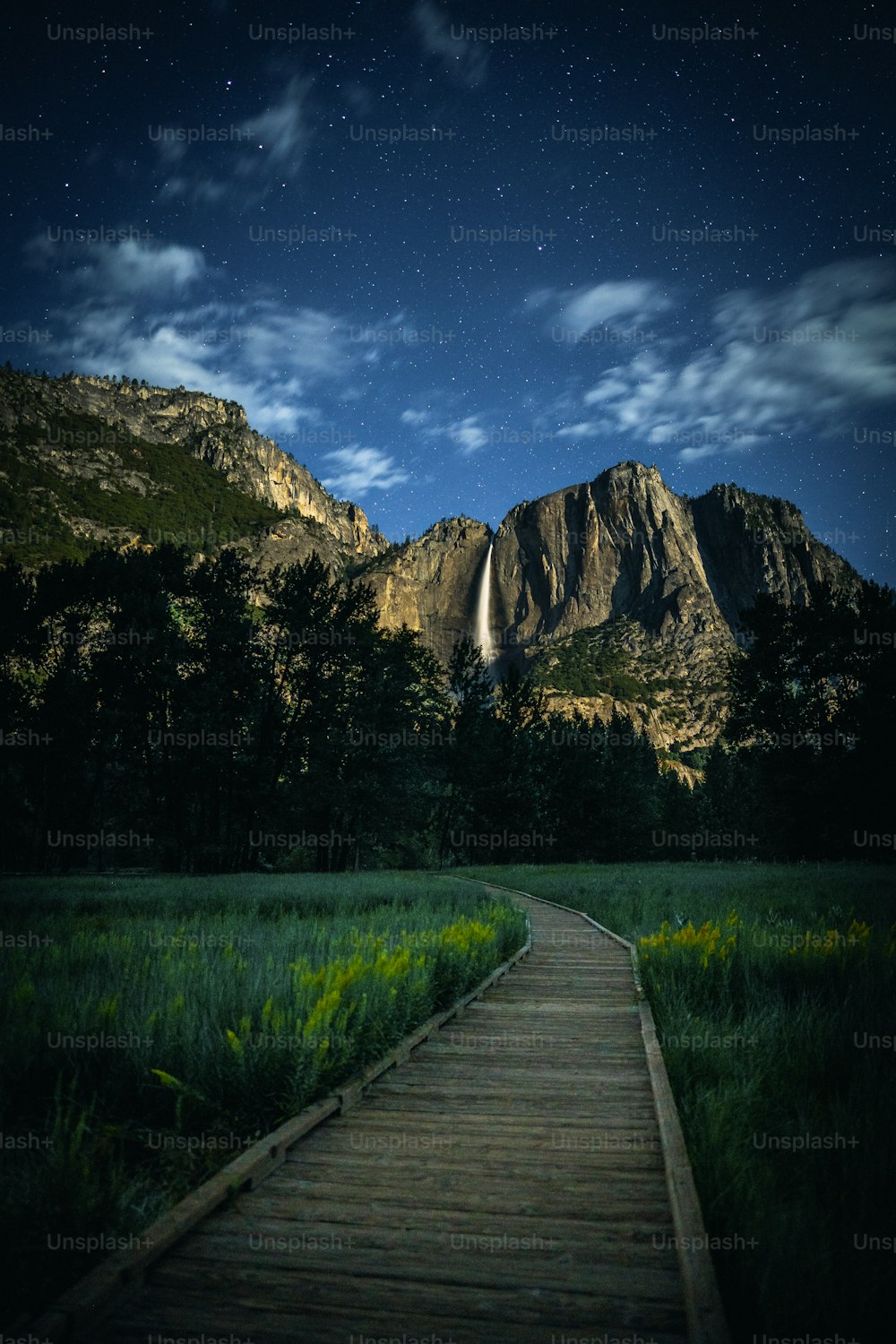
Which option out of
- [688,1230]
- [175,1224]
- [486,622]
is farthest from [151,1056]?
[486,622]

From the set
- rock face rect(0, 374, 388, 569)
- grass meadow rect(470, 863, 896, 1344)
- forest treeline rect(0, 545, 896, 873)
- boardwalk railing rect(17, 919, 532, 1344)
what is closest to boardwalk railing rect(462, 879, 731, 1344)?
grass meadow rect(470, 863, 896, 1344)

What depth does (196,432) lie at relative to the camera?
→ 16675cm

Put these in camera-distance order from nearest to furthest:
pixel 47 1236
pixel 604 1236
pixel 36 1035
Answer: pixel 47 1236 < pixel 604 1236 < pixel 36 1035

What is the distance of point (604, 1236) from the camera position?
271 cm

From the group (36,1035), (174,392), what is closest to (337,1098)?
(36,1035)

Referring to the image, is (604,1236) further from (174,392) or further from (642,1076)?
(174,392)

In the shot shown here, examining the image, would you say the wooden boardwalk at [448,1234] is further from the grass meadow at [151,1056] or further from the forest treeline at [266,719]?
the forest treeline at [266,719]

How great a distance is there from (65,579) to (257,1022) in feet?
110

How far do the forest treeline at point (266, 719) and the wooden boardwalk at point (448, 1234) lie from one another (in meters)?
30.2

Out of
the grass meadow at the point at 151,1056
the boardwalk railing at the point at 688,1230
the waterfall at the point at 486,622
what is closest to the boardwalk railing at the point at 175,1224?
the grass meadow at the point at 151,1056

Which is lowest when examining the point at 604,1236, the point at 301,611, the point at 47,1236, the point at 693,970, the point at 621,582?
the point at 693,970

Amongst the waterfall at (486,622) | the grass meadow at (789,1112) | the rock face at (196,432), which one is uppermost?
the rock face at (196,432)

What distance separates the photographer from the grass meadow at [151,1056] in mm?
2527

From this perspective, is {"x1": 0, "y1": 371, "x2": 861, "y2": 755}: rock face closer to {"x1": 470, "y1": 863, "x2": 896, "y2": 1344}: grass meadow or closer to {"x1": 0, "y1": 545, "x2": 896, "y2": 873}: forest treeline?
{"x1": 0, "y1": 545, "x2": 896, "y2": 873}: forest treeline
